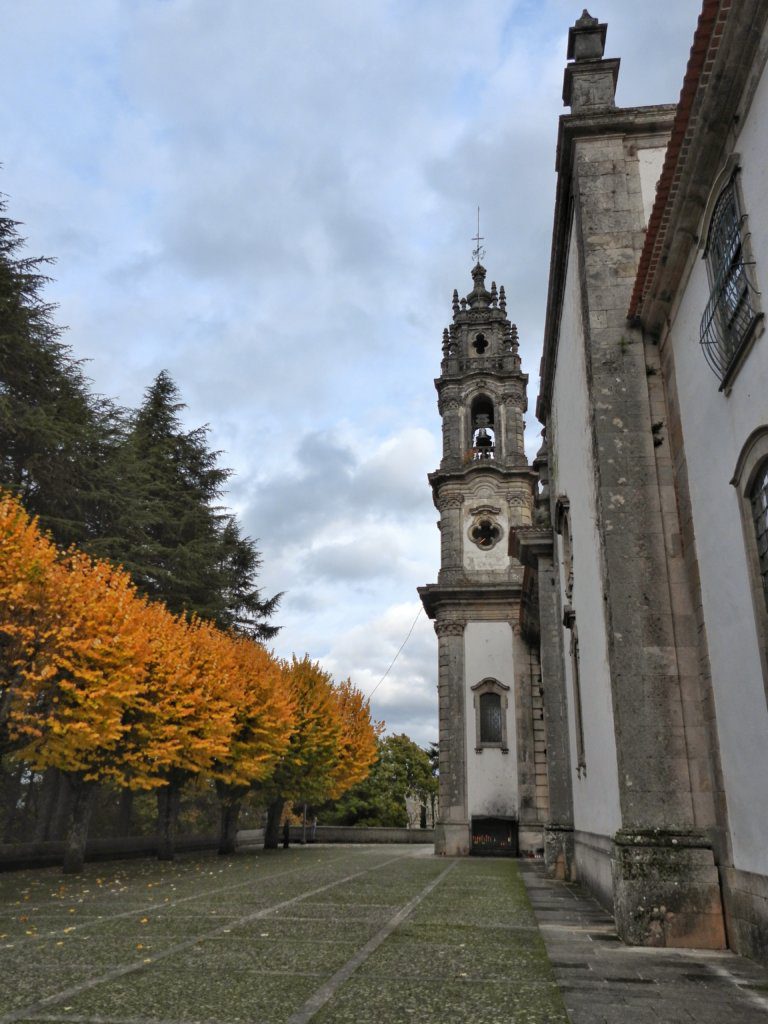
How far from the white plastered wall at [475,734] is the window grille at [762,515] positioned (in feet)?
83.5

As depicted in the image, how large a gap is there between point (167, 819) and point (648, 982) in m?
21.1

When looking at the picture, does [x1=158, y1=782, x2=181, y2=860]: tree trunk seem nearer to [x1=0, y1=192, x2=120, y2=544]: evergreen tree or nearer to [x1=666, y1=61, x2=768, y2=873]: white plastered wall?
[x1=0, y1=192, x2=120, y2=544]: evergreen tree

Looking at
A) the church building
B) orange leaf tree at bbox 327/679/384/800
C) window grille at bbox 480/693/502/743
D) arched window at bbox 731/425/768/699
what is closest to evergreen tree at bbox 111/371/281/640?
orange leaf tree at bbox 327/679/384/800

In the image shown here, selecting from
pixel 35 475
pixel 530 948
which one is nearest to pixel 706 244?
pixel 530 948

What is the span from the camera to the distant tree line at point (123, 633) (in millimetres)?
16531

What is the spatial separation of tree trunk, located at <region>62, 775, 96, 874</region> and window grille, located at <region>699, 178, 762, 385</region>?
57.4 feet

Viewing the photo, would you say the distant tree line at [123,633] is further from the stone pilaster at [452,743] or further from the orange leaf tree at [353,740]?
the stone pilaster at [452,743]

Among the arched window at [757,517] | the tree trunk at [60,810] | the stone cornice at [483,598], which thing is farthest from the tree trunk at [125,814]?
the arched window at [757,517]

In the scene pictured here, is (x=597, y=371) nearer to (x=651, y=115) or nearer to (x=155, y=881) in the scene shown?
(x=651, y=115)

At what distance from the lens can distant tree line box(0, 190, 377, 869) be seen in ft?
54.2

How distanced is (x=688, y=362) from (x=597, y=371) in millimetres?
1543

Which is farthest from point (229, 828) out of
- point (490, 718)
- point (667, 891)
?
point (667, 891)

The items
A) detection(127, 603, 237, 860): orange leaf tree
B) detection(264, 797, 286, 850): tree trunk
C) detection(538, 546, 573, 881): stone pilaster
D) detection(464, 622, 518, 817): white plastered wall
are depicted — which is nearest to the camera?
detection(538, 546, 573, 881): stone pilaster

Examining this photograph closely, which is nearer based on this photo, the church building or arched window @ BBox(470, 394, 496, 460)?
the church building
